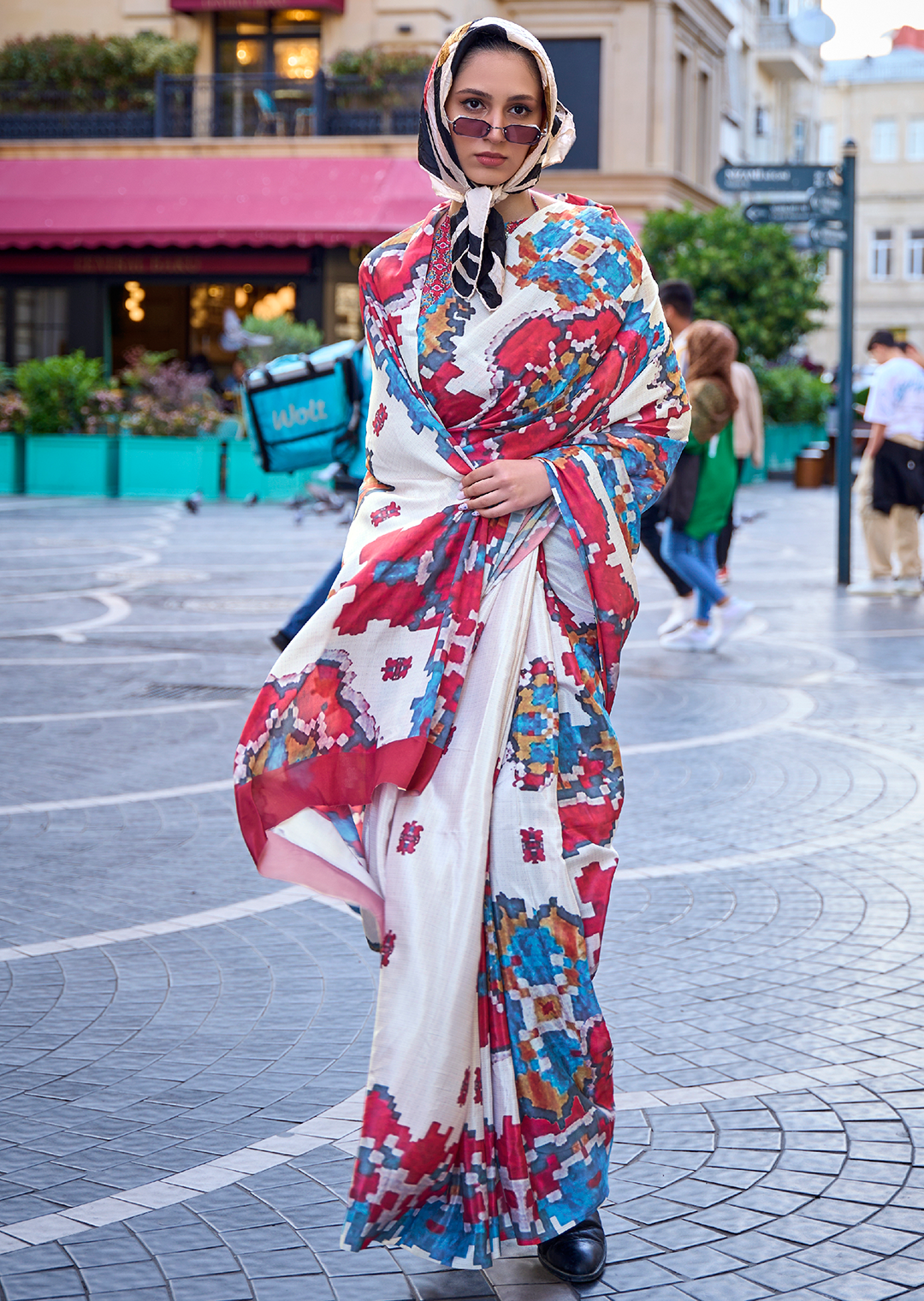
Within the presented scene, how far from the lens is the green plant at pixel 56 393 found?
2344cm

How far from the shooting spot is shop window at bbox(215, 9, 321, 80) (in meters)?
29.8

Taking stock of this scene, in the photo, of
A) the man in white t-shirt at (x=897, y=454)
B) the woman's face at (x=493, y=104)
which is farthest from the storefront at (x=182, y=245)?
the woman's face at (x=493, y=104)

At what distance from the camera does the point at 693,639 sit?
34.1 feet

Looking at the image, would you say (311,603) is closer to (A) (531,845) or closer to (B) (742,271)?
(A) (531,845)

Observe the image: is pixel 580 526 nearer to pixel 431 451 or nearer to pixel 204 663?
pixel 431 451

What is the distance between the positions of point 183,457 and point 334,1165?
820 inches

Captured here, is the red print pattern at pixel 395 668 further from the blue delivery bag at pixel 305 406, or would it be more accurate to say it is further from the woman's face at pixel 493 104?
the blue delivery bag at pixel 305 406

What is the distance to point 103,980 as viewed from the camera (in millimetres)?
A: 4352

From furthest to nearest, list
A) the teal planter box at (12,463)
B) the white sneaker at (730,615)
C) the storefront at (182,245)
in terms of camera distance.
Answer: the storefront at (182,245) → the teal planter box at (12,463) → the white sneaker at (730,615)

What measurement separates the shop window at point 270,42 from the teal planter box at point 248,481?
9582mm

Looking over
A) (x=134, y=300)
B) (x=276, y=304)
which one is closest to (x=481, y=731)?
(x=276, y=304)

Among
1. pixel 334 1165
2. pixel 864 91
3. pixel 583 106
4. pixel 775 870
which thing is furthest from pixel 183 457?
pixel 864 91

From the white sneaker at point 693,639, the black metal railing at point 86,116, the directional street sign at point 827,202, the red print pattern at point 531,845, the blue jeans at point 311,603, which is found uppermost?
the black metal railing at point 86,116

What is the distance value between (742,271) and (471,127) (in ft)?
87.8
